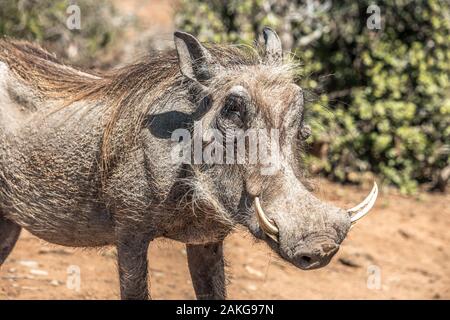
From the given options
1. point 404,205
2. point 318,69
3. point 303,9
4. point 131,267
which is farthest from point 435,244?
point 131,267

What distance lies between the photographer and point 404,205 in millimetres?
7594

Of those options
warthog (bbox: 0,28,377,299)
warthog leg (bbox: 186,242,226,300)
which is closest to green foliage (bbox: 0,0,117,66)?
warthog (bbox: 0,28,377,299)

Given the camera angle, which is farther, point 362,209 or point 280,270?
point 280,270

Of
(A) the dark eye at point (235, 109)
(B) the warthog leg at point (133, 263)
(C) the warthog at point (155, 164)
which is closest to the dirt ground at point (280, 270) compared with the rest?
(C) the warthog at point (155, 164)

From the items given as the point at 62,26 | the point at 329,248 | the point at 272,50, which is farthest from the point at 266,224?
the point at 62,26

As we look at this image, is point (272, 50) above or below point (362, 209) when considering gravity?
above

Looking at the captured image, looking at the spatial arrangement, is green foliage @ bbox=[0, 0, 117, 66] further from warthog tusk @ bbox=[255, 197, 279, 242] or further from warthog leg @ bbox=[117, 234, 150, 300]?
warthog tusk @ bbox=[255, 197, 279, 242]

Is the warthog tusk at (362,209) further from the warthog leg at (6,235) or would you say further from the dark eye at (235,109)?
the warthog leg at (6,235)

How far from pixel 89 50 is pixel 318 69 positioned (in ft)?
8.91

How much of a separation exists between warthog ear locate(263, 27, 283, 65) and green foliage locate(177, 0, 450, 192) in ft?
12.8

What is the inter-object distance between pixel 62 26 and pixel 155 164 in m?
5.51

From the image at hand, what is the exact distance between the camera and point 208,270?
13.2 ft

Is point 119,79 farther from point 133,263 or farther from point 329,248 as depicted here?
point 329,248

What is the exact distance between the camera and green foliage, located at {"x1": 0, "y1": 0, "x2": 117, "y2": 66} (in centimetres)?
841
